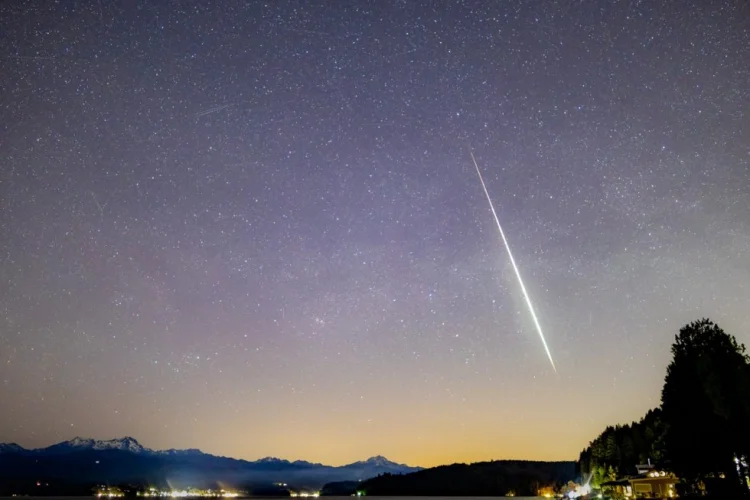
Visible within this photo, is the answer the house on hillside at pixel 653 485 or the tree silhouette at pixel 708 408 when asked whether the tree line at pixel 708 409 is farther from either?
the house on hillside at pixel 653 485

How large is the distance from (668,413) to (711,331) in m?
9.15

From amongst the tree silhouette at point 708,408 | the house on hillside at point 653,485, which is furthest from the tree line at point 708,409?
the house on hillside at point 653,485

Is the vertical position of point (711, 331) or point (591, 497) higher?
point (711, 331)

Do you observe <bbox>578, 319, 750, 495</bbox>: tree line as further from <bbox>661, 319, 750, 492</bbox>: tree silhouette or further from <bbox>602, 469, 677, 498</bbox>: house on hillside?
<bbox>602, 469, 677, 498</bbox>: house on hillside

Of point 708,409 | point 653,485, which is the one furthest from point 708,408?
point 653,485

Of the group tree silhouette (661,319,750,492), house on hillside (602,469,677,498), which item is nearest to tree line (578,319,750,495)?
tree silhouette (661,319,750,492)

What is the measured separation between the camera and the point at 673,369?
53562 mm

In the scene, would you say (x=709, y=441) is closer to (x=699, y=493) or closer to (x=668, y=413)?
(x=668, y=413)

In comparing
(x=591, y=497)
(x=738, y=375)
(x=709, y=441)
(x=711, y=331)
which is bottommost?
(x=591, y=497)

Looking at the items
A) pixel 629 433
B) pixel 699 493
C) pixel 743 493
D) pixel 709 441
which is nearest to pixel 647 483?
pixel 699 493

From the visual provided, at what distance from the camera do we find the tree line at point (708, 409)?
1828 inches

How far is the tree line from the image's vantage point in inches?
1828

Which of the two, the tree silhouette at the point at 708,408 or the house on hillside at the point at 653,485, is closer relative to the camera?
the tree silhouette at the point at 708,408

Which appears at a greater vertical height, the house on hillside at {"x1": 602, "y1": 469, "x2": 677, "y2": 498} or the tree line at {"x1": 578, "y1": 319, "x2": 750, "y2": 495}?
the tree line at {"x1": 578, "y1": 319, "x2": 750, "y2": 495}
